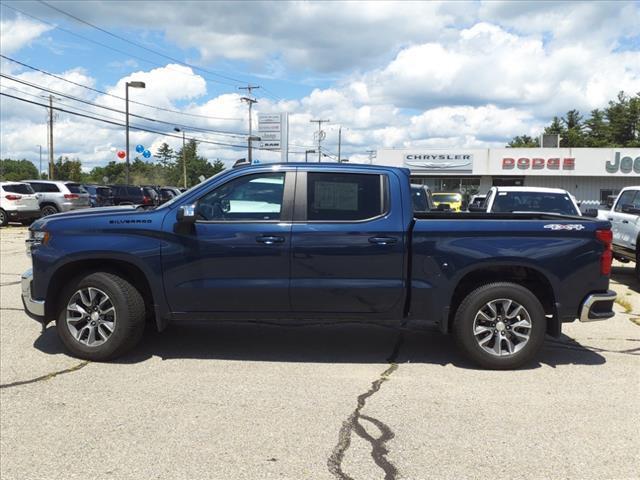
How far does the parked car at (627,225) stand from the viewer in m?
10.4

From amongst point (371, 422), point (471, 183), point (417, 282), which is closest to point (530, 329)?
point (417, 282)

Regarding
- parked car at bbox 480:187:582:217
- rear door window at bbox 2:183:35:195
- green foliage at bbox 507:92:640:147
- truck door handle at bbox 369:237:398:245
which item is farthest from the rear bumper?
green foliage at bbox 507:92:640:147

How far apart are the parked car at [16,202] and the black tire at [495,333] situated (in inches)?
840

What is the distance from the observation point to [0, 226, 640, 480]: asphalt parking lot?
140 inches

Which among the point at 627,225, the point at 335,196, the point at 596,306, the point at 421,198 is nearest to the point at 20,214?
the point at 421,198

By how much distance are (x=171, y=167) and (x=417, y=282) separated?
135 meters

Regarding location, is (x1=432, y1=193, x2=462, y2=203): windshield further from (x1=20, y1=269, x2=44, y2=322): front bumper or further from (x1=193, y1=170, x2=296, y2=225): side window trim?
(x1=20, y1=269, x2=44, y2=322): front bumper

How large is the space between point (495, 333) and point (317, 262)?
5.89 feet

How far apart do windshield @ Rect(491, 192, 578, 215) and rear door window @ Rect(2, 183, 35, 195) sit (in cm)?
1844

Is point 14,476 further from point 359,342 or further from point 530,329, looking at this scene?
point 530,329

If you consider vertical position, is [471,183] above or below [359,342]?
above

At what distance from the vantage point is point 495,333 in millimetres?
5395

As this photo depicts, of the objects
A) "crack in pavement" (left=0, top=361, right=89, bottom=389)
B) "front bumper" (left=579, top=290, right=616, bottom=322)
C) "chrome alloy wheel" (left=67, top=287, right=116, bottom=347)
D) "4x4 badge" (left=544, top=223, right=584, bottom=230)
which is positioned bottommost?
"crack in pavement" (left=0, top=361, right=89, bottom=389)

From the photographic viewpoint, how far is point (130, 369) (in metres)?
5.35
